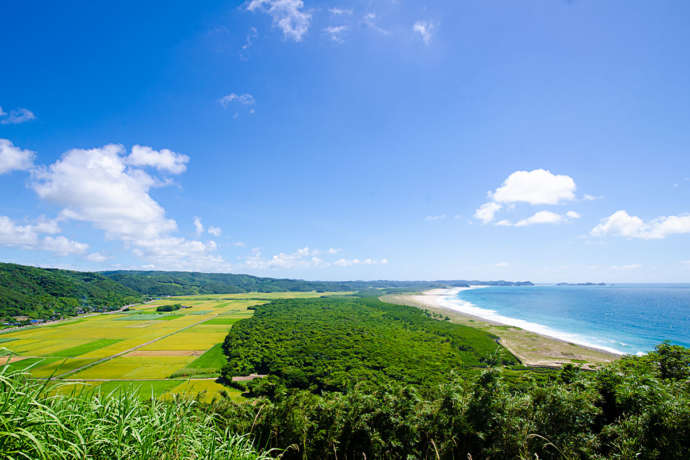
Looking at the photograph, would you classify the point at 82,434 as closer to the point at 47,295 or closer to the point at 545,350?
the point at 545,350

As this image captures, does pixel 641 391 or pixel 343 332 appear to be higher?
pixel 641 391

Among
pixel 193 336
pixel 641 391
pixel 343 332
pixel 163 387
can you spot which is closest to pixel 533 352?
pixel 343 332

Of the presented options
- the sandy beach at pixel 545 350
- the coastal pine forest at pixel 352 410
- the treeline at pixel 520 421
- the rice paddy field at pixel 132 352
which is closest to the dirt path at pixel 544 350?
the sandy beach at pixel 545 350

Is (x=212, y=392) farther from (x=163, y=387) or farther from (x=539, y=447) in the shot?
(x=539, y=447)

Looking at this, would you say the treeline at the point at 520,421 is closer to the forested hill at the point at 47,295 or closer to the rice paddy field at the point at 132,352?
the rice paddy field at the point at 132,352

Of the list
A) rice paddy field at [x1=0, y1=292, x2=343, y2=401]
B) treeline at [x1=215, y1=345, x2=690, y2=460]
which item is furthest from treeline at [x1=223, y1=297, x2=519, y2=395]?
treeline at [x1=215, y1=345, x2=690, y2=460]

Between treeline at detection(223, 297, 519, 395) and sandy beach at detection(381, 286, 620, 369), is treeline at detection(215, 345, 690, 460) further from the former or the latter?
sandy beach at detection(381, 286, 620, 369)
